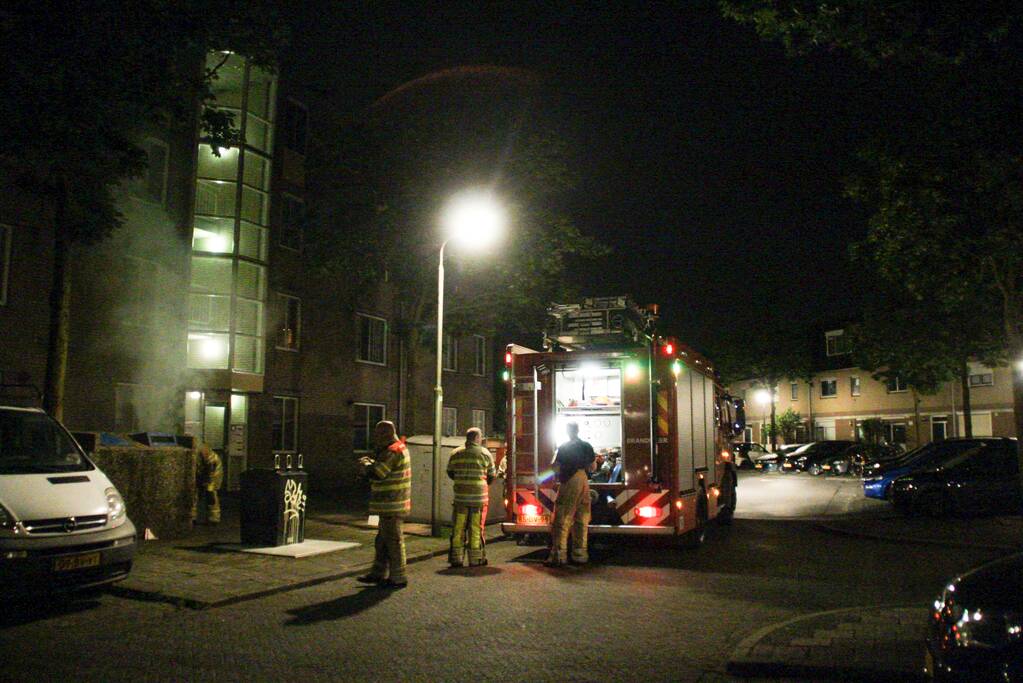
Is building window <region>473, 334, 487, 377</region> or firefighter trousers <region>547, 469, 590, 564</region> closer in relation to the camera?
firefighter trousers <region>547, 469, 590, 564</region>

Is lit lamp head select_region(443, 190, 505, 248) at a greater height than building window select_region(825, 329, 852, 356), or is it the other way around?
building window select_region(825, 329, 852, 356)

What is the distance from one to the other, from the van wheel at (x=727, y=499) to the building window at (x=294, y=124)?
15.2 m

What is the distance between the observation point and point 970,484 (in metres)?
17.6

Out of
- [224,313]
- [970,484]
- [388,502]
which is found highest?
[224,313]

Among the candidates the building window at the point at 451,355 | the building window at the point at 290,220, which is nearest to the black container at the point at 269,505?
the building window at the point at 290,220

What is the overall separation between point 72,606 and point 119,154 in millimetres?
6268

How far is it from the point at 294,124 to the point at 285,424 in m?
8.39

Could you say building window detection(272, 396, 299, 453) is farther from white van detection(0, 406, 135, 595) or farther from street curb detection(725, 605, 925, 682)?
street curb detection(725, 605, 925, 682)

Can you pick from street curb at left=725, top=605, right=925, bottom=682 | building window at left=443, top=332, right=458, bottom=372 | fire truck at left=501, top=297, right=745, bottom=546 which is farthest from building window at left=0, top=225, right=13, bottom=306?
building window at left=443, top=332, right=458, bottom=372

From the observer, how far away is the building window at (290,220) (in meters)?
23.5

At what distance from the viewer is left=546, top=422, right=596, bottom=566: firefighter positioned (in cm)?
1132

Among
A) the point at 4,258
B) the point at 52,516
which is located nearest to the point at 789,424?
the point at 4,258

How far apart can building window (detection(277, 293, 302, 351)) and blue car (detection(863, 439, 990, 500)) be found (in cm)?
1532

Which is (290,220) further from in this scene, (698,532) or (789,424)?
(789,424)
